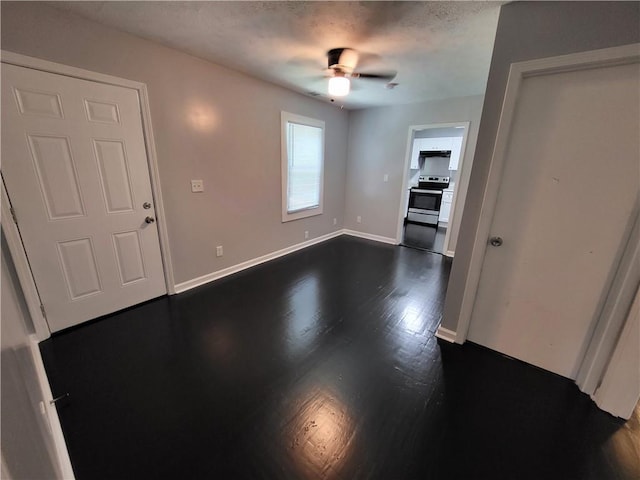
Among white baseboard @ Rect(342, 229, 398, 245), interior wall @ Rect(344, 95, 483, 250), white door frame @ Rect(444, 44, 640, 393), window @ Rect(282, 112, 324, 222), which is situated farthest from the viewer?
white baseboard @ Rect(342, 229, 398, 245)

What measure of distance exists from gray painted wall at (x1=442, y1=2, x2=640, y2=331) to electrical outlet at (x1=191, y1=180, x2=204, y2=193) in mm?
2558

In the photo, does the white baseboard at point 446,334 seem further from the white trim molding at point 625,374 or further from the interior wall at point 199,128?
the interior wall at point 199,128

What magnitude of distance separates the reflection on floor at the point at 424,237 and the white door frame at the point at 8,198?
3.91 metres

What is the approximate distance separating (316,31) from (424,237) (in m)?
4.23

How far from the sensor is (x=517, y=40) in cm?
160

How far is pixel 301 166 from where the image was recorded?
13.3 feet

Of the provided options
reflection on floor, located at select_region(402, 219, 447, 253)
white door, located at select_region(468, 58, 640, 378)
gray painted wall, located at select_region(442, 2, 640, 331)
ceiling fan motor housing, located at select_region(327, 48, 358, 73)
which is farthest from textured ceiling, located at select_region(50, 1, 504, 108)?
reflection on floor, located at select_region(402, 219, 447, 253)

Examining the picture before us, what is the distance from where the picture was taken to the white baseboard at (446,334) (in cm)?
219

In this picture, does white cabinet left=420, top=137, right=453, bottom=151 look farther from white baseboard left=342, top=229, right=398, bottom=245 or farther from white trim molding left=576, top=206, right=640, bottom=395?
white trim molding left=576, top=206, right=640, bottom=395

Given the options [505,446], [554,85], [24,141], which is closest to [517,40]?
[554,85]

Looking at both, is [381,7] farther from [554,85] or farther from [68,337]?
[68,337]

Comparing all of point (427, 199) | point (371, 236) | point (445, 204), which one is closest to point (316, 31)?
point (371, 236)

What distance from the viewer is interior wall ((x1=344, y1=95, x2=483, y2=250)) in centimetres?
387

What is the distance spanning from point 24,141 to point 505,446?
350cm
